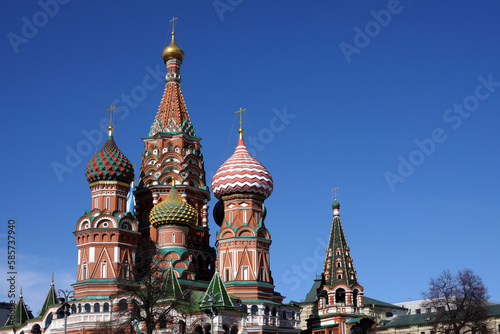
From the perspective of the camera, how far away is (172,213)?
45938 mm

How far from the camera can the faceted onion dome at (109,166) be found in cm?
4559

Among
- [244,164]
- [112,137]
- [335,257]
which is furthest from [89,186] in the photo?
[335,257]

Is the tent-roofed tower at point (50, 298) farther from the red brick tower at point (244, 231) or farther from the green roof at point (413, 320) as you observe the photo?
the green roof at point (413, 320)

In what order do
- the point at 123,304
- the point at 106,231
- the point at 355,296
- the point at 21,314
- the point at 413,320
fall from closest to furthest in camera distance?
the point at 123,304 < the point at 106,231 < the point at 21,314 < the point at 355,296 < the point at 413,320

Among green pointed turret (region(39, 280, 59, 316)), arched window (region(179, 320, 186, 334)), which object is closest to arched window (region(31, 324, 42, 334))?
green pointed turret (region(39, 280, 59, 316))

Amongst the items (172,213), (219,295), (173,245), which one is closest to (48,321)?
(173,245)

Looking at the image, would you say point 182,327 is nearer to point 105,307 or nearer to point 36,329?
point 105,307

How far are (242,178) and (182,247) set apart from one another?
19.2 ft

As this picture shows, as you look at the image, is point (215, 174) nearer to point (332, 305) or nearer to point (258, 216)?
point (258, 216)

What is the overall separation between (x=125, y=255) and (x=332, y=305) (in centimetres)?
1509

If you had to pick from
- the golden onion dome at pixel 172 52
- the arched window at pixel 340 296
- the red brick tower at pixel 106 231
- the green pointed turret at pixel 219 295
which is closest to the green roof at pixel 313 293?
the arched window at pixel 340 296

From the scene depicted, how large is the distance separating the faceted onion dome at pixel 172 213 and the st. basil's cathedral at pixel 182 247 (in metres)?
0.06

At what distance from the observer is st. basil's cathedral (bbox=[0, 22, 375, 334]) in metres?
42.6

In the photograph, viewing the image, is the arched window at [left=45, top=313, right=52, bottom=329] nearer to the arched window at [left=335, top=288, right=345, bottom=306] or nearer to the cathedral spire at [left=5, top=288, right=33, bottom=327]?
the cathedral spire at [left=5, top=288, right=33, bottom=327]
